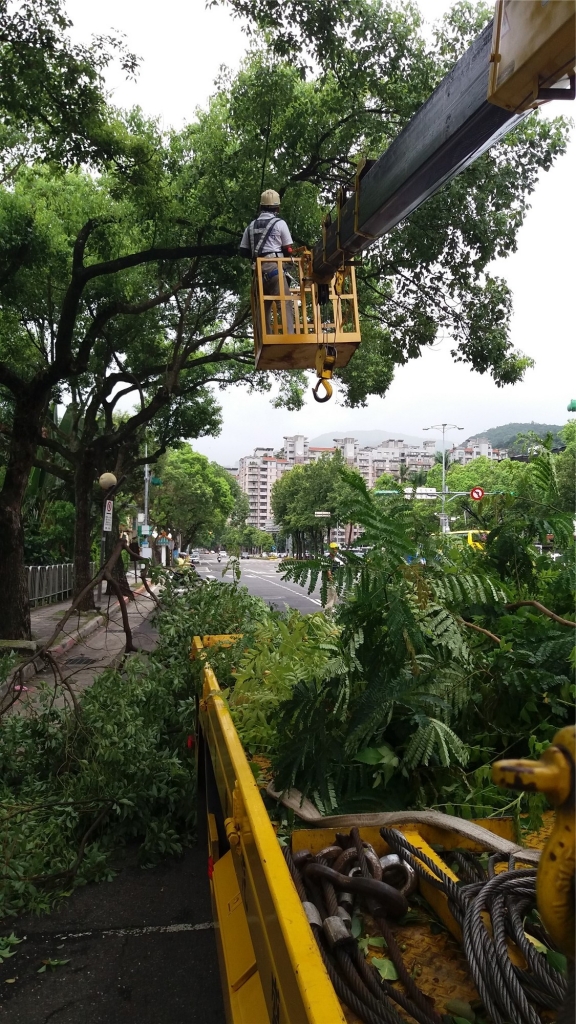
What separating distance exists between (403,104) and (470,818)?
9.39 m

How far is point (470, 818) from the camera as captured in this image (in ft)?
8.05

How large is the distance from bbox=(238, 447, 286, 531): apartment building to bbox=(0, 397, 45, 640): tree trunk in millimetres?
132870

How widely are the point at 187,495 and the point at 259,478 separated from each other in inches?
4269

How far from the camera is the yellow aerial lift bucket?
5344 mm

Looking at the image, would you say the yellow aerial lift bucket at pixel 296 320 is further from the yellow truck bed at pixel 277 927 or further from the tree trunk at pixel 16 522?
the tree trunk at pixel 16 522

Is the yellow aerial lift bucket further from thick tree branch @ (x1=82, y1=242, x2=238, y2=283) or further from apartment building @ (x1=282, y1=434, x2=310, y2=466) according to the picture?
apartment building @ (x1=282, y1=434, x2=310, y2=466)

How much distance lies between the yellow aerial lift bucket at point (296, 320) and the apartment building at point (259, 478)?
456 ft

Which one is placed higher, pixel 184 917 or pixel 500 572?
pixel 500 572

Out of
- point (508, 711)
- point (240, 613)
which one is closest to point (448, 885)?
point (508, 711)

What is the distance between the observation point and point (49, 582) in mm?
23906

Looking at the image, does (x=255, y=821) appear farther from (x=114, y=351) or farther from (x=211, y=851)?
(x=114, y=351)

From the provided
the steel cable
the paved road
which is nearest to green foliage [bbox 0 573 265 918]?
the paved road

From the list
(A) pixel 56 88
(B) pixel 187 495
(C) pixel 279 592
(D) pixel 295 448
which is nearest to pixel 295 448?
(D) pixel 295 448

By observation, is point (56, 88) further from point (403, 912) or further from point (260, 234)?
point (403, 912)
